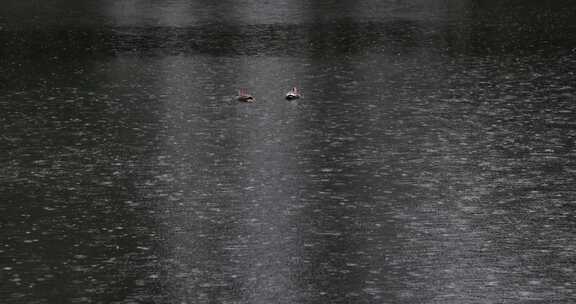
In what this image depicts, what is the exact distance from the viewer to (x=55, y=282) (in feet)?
55.4

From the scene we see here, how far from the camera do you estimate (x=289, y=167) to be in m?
24.1

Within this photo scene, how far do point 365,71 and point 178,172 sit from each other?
12.9 metres

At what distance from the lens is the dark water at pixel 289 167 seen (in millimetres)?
17234

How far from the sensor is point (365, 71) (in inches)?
1398

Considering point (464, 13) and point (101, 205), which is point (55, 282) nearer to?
point (101, 205)

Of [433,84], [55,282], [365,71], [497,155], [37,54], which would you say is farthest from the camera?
[37,54]

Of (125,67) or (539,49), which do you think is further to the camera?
(539,49)

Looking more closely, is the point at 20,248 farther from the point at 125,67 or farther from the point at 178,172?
the point at 125,67

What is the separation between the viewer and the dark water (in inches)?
679

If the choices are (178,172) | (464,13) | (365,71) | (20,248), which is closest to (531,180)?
(178,172)

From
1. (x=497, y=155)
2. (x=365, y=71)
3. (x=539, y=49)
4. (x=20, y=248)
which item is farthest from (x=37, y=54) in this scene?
(x=20, y=248)

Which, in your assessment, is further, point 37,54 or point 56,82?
point 37,54

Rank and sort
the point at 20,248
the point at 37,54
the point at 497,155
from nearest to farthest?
the point at 20,248 < the point at 497,155 < the point at 37,54

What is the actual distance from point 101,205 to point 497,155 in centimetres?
828
